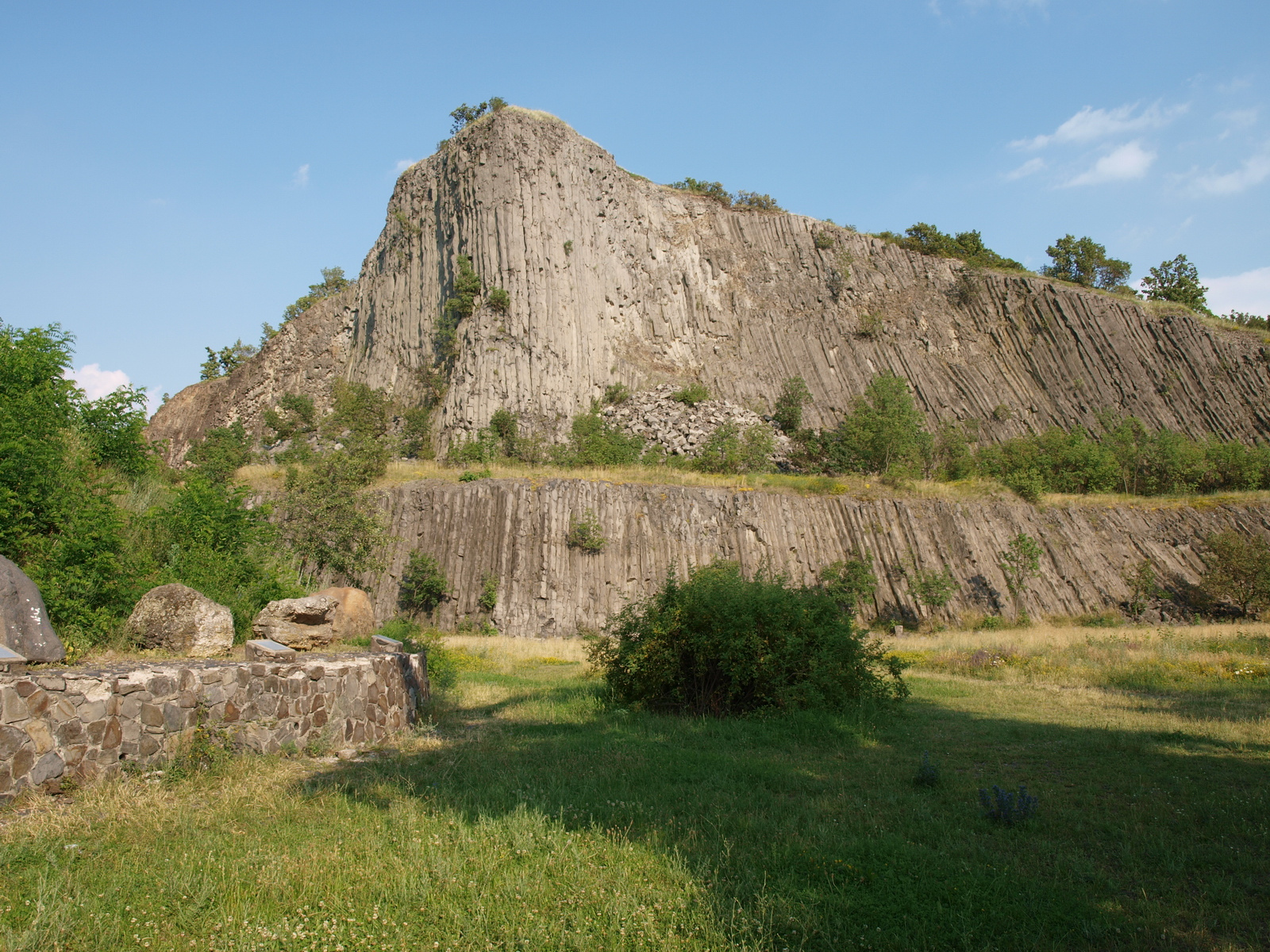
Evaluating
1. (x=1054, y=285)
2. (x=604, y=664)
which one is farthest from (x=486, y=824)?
(x=1054, y=285)

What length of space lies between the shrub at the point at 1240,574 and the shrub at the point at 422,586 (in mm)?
31342

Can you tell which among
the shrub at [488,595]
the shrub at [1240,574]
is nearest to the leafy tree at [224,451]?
the shrub at [488,595]

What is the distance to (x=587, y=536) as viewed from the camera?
1245 inches

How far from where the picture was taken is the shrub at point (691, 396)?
156ft

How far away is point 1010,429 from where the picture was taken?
48.3 meters

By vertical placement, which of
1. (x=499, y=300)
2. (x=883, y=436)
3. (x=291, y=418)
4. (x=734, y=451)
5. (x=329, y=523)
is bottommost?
(x=329, y=523)

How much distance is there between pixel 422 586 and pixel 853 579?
1798 cm

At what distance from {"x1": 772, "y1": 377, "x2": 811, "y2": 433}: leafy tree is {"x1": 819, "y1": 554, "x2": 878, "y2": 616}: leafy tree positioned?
17246 millimetres

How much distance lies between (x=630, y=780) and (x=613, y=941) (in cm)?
323

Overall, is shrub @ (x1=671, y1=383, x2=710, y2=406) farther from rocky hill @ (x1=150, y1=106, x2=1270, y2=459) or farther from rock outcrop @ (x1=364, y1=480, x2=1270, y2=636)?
rock outcrop @ (x1=364, y1=480, x2=1270, y2=636)

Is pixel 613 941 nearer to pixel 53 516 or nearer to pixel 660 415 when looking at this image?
pixel 53 516

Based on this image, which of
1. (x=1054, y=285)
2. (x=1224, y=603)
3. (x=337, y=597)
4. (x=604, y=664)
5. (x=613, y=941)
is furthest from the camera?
(x=1054, y=285)

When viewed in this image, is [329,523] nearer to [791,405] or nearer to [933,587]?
[933,587]

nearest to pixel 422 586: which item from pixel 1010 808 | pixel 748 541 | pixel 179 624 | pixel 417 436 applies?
pixel 748 541
